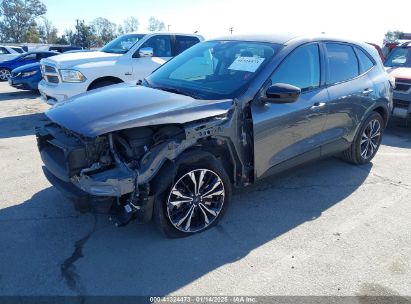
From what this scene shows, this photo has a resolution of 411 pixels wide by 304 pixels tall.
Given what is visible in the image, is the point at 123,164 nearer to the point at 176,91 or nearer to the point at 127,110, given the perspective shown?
the point at 127,110

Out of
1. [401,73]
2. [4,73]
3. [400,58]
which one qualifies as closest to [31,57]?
[4,73]

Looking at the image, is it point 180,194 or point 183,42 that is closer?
point 180,194

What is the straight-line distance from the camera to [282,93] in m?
3.71

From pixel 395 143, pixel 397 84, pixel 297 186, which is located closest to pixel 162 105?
pixel 297 186

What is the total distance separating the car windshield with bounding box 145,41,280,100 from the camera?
13.0 feet

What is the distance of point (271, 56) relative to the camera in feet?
13.3

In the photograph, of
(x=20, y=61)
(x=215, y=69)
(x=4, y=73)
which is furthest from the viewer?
(x=4, y=73)

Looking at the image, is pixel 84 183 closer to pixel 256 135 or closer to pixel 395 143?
pixel 256 135

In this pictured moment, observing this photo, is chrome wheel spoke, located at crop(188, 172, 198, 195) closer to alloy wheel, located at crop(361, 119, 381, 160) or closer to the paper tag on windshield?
the paper tag on windshield

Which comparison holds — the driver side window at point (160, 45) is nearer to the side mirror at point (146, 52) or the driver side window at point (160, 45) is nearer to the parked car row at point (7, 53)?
the side mirror at point (146, 52)

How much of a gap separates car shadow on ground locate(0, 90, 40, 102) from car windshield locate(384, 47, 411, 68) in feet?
34.9

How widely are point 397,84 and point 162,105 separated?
6343mm

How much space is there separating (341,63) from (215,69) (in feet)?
5.62

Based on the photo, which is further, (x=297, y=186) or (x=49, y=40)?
(x=49, y=40)
